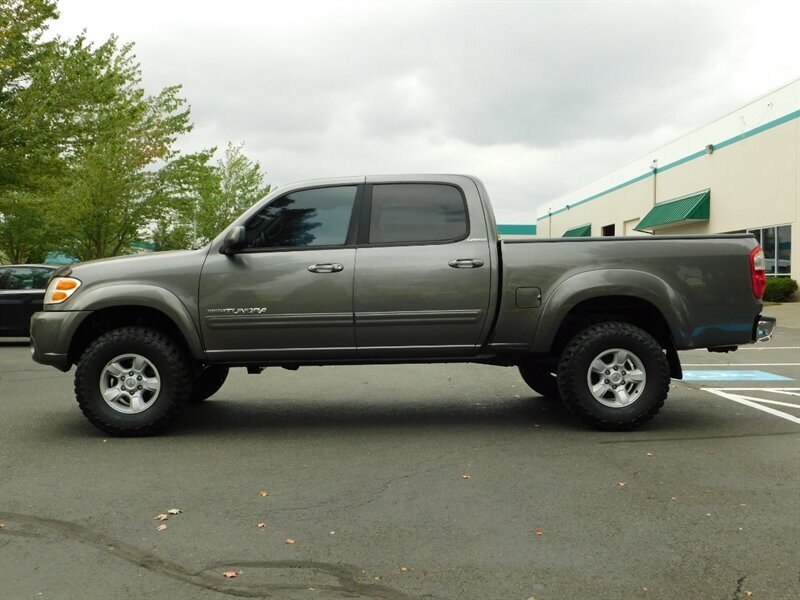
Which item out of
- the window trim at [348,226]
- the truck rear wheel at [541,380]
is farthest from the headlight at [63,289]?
the truck rear wheel at [541,380]

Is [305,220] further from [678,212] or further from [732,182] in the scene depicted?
[678,212]

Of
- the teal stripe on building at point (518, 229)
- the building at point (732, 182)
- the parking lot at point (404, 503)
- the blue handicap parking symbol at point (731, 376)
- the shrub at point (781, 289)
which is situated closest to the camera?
the parking lot at point (404, 503)

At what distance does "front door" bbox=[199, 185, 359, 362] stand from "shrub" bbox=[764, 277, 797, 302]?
68.1 ft

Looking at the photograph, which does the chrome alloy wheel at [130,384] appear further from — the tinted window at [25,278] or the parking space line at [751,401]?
the tinted window at [25,278]

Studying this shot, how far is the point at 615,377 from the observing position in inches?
264

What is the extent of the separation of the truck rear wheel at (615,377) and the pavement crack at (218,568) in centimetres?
340

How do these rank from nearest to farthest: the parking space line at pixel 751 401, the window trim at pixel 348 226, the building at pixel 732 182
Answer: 1. the window trim at pixel 348 226
2. the parking space line at pixel 751 401
3. the building at pixel 732 182

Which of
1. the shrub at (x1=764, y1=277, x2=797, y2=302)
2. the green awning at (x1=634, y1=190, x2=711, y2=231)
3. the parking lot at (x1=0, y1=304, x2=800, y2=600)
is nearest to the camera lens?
the parking lot at (x1=0, y1=304, x2=800, y2=600)

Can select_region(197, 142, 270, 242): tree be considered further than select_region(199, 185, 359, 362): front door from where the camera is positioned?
Yes

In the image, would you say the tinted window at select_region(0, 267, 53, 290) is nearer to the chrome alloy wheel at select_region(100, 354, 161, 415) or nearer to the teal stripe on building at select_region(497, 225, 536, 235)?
the chrome alloy wheel at select_region(100, 354, 161, 415)

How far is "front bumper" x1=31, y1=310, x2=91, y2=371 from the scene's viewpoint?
664 cm

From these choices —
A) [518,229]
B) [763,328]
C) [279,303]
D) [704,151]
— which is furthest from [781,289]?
[518,229]

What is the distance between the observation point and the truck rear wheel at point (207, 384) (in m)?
8.06

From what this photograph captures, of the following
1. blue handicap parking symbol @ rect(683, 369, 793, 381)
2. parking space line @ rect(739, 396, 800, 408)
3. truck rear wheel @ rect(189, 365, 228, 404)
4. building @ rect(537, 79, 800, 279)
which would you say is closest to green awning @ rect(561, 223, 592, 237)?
building @ rect(537, 79, 800, 279)
